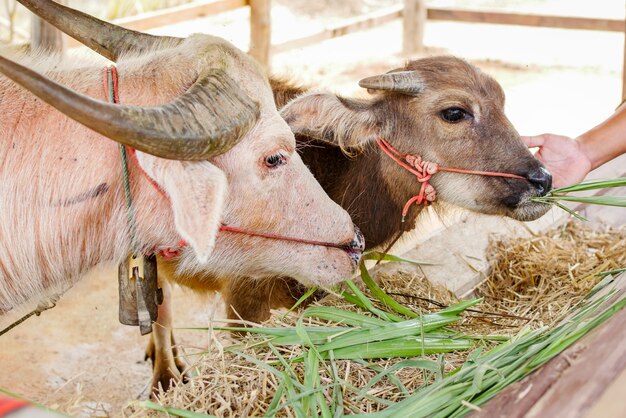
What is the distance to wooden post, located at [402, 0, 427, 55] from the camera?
13.3m

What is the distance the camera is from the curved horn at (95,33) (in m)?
3.37

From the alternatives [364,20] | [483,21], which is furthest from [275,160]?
[483,21]

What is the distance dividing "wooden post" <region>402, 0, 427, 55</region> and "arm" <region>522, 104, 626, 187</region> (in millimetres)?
9343

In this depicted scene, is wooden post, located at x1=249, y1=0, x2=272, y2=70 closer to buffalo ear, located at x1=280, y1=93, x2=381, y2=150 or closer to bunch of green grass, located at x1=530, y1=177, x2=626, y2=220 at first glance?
buffalo ear, located at x1=280, y1=93, x2=381, y2=150

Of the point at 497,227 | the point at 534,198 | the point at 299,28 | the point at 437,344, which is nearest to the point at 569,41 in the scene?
the point at 299,28

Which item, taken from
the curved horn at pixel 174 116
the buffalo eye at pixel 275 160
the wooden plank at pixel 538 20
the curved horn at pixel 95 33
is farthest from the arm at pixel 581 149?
the wooden plank at pixel 538 20

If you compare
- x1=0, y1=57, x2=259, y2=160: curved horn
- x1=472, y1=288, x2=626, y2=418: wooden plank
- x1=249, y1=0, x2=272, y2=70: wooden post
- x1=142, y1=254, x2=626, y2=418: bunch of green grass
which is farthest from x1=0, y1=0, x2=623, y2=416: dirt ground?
x1=472, y1=288, x2=626, y2=418: wooden plank

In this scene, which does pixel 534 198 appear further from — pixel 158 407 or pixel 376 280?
pixel 158 407

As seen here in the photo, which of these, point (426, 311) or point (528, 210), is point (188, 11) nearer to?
point (528, 210)

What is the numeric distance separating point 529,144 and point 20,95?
2736 mm

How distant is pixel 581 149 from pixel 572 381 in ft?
8.46

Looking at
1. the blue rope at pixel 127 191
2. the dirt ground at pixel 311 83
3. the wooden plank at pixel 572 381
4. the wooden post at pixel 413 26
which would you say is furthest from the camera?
the wooden post at pixel 413 26

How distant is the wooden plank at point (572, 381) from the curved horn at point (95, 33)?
83.4 inches

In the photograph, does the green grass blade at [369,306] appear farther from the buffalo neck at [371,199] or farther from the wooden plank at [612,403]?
the wooden plank at [612,403]
